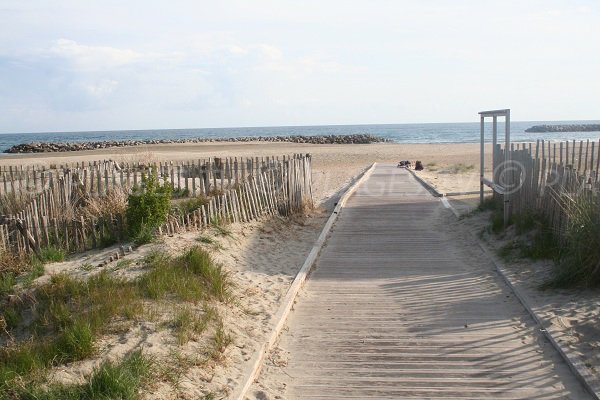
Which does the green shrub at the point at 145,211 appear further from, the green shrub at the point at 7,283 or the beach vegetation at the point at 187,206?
the green shrub at the point at 7,283

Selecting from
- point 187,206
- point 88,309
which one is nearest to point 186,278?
point 88,309

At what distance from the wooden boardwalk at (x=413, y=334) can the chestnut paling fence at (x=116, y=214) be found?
2.14 metres

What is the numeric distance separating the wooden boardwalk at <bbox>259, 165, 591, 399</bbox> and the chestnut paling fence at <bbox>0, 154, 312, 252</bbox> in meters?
2.14

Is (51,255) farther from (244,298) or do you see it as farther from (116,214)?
(244,298)

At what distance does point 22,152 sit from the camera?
56.9 metres

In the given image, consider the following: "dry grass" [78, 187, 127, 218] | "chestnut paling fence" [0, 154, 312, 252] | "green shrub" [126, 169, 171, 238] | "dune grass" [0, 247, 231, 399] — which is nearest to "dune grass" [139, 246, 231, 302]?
"dune grass" [0, 247, 231, 399]

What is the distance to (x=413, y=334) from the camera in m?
6.31

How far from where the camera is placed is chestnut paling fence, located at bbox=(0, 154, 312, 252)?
967 cm

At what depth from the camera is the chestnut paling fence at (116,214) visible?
9.67 metres

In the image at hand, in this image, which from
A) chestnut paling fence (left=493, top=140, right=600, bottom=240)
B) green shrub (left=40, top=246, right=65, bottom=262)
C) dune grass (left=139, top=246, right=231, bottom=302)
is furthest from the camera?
green shrub (left=40, top=246, right=65, bottom=262)

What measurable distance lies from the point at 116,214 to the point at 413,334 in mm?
5628

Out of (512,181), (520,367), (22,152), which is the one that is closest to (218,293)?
(520,367)

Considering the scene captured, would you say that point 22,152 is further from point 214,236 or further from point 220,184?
point 214,236

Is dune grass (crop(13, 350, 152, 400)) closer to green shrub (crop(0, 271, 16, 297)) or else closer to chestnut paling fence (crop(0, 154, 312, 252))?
green shrub (crop(0, 271, 16, 297))
